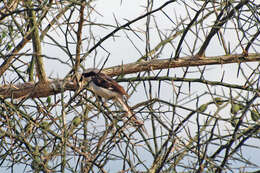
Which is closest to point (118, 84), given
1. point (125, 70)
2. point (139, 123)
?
point (125, 70)

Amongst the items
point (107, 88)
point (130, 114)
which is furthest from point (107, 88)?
point (130, 114)

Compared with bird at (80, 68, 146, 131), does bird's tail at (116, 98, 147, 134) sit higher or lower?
lower

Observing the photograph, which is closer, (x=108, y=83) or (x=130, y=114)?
(x=130, y=114)

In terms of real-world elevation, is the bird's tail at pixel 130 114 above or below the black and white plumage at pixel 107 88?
below

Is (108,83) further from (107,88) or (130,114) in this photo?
(130,114)

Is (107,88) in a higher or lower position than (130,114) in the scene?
higher

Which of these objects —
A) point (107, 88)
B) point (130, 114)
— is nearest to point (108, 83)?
point (107, 88)

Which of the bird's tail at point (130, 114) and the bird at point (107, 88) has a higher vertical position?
the bird at point (107, 88)

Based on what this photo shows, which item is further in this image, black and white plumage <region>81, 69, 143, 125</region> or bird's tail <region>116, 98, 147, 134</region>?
black and white plumage <region>81, 69, 143, 125</region>

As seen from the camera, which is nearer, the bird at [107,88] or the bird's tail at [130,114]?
the bird's tail at [130,114]

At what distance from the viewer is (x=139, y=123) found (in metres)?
3.26

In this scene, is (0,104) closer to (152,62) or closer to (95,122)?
(95,122)

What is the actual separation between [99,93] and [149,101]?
90 cm

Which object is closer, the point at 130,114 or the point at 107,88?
the point at 130,114
